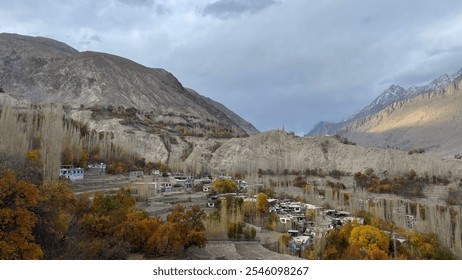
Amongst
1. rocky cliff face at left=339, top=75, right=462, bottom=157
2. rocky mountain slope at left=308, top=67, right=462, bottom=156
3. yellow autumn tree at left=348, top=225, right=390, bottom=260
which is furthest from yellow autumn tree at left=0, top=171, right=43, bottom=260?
rocky mountain slope at left=308, top=67, right=462, bottom=156

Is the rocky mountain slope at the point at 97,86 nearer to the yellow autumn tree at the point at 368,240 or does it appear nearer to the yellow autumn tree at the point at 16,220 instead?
the yellow autumn tree at the point at 368,240

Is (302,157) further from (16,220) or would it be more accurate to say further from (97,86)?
(97,86)

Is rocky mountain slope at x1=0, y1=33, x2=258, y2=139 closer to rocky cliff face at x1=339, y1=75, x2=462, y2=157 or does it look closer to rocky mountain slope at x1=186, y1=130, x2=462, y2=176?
rocky mountain slope at x1=186, y1=130, x2=462, y2=176

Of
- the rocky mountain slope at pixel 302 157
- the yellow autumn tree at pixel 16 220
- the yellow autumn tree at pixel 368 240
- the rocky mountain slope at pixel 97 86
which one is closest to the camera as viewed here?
the yellow autumn tree at pixel 16 220

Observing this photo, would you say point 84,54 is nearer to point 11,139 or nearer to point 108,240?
point 11,139

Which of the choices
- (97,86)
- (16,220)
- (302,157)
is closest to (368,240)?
(16,220)

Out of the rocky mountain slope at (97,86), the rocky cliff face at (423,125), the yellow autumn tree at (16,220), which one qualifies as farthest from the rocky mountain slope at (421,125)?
the yellow autumn tree at (16,220)
